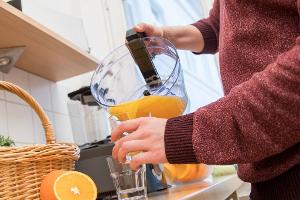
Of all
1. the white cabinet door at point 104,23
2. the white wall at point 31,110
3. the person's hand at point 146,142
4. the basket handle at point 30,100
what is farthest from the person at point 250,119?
the white cabinet door at point 104,23

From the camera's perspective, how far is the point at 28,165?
69 centimetres

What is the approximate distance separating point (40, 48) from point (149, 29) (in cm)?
49

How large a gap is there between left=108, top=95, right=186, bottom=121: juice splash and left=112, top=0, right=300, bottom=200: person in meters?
0.13

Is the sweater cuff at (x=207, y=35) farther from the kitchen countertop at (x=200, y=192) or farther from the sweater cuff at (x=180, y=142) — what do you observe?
the sweater cuff at (x=180, y=142)

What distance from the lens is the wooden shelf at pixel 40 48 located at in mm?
1045

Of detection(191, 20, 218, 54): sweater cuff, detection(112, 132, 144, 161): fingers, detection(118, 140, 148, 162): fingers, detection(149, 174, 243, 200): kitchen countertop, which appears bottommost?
detection(149, 174, 243, 200): kitchen countertop

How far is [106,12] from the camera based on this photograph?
2232 mm

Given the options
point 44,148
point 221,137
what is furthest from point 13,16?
point 221,137

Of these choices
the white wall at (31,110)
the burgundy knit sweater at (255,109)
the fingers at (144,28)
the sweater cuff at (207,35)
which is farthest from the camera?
the white wall at (31,110)

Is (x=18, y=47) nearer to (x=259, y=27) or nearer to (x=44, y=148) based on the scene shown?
(x=44, y=148)

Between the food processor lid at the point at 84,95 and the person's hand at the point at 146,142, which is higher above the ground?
the food processor lid at the point at 84,95

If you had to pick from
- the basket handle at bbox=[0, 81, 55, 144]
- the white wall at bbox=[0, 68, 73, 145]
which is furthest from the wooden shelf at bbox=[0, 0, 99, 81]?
the basket handle at bbox=[0, 81, 55, 144]

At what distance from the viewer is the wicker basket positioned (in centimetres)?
65

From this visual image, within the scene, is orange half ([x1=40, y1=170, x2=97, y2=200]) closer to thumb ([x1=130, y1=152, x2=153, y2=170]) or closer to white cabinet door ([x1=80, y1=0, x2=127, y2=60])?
thumb ([x1=130, y1=152, x2=153, y2=170])
